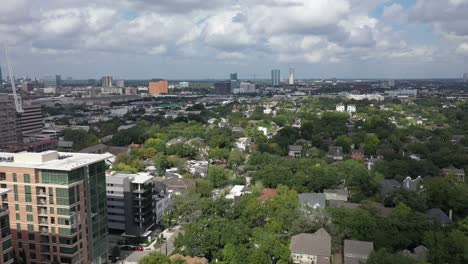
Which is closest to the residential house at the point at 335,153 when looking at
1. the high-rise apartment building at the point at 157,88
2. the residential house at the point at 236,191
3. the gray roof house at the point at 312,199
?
the residential house at the point at 236,191

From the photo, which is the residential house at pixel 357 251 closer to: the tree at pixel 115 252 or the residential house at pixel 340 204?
the residential house at pixel 340 204

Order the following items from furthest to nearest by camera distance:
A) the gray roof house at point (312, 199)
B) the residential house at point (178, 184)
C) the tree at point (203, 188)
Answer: the residential house at point (178, 184) → the tree at point (203, 188) → the gray roof house at point (312, 199)

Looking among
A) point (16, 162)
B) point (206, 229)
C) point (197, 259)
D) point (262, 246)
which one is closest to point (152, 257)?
point (197, 259)

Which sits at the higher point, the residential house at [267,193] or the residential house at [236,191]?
the residential house at [267,193]

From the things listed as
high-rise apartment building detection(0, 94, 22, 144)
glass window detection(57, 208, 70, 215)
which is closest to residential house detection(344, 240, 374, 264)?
glass window detection(57, 208, 70, 215)

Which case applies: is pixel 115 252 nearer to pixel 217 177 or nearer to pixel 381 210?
pixel 217 177

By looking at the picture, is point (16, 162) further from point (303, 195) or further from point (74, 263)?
point (303, 195)

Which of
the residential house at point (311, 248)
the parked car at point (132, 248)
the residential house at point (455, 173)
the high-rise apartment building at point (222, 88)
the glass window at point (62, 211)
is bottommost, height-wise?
the parked car at point (132, 248)
